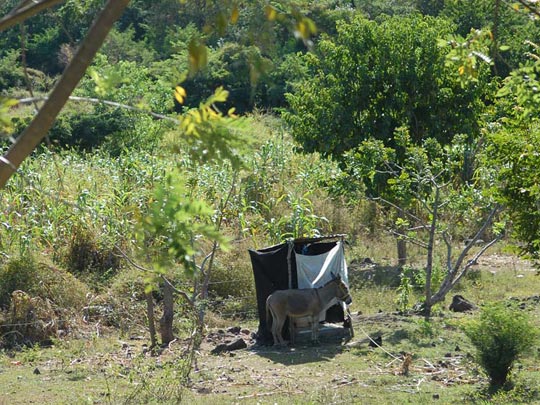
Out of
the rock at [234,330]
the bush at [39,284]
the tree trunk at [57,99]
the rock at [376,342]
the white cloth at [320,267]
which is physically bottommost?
the rock at [234,330]

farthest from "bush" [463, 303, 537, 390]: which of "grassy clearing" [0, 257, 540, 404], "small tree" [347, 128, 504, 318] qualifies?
"small tree" [347, 128, 504, 318]

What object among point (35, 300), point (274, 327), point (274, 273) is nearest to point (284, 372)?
point (274, 327)

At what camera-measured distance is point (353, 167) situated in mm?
14961

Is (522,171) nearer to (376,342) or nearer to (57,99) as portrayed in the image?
(376,342)

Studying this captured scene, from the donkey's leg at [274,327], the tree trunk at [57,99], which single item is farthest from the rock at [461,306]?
the tree trunk at [57,99]

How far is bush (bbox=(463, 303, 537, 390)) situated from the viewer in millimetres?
10008

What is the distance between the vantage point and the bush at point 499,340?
10.0 metres

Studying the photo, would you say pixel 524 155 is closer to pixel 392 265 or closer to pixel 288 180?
pixel 392 265

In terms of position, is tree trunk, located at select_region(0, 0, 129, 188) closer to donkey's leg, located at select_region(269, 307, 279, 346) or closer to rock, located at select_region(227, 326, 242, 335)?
donkey's leg, located at select_region(269, 307, 279, 346)

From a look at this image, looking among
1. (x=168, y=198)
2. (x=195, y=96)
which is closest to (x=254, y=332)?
(x=168, y=198)

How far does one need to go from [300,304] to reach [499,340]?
145 inches

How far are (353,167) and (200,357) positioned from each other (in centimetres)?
428

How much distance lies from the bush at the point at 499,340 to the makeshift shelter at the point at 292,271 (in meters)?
3.52

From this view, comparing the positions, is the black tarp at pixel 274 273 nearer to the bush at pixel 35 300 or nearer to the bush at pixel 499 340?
the bush at pixel 35 300
